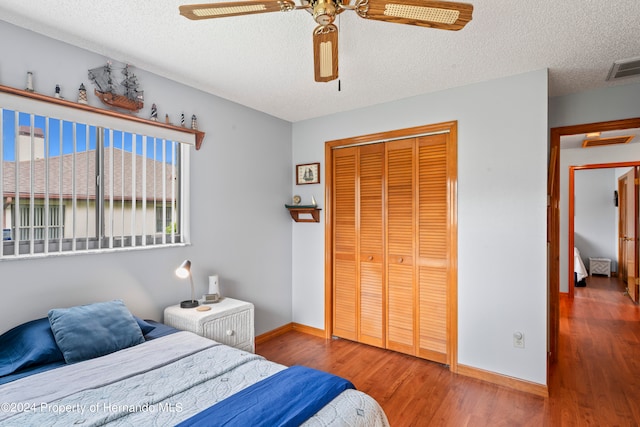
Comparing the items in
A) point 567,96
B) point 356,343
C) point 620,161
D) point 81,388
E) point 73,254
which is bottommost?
point 356,343

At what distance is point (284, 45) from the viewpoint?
2150 mm

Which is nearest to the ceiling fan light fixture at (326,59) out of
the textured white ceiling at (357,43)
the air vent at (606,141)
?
the textured white ceiling at (357,43)

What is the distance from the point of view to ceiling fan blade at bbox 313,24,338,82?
1.43 metres

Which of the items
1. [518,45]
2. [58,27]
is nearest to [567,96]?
[518,45]

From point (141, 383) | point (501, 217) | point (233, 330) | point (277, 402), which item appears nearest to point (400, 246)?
point (501, 217)

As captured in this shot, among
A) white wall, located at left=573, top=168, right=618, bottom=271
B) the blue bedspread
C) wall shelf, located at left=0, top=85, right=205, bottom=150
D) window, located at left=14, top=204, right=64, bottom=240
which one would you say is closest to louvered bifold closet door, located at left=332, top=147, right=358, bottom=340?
wall shelf, located at left=0, top=85, right=205, bottom=150

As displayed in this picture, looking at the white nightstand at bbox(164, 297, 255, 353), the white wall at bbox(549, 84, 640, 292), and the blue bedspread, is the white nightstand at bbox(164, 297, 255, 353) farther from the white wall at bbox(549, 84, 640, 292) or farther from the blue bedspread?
the white wall at bbox(549, 84, 640, 292)

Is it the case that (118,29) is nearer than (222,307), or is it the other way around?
(118,29)

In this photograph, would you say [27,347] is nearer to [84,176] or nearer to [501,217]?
Answer: [84,176]

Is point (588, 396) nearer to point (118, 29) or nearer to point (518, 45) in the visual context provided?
point (518, 45)

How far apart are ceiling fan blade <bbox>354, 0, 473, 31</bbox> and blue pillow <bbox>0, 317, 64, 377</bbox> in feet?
7.53

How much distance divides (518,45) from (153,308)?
3264mm

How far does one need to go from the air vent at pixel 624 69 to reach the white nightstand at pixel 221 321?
3.44m

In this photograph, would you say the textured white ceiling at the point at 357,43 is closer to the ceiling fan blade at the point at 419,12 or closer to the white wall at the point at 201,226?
the white wall at the point at 201,226
